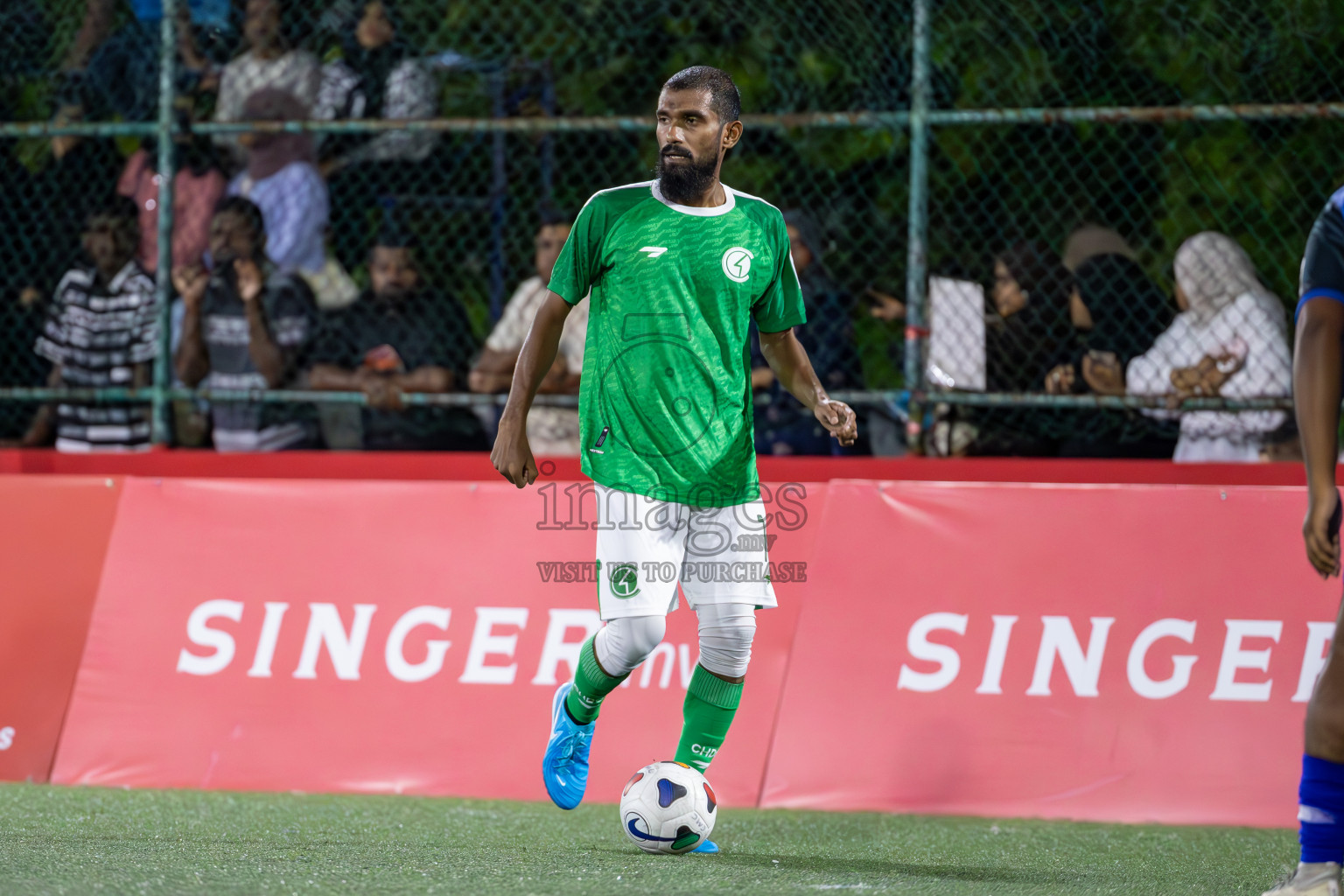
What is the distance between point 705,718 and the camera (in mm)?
4215

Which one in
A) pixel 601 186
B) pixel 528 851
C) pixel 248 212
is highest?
pixel 601 186

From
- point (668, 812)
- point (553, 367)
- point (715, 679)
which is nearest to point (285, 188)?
point (553, 367)

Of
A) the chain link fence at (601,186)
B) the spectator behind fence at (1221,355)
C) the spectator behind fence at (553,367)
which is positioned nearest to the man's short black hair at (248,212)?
the chain link fence at (601,186)

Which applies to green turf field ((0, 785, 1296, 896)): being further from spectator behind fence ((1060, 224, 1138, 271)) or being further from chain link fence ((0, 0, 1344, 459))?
spectator behind fence ((1060, 224, 1138, 271))

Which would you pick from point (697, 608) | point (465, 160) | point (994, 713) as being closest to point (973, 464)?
point (994, 713)

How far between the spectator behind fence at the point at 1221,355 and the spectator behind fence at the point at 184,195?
171 inches

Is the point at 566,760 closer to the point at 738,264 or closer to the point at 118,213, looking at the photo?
the point at 738,264

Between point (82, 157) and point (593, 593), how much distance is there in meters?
3.79

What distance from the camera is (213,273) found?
7.01 m

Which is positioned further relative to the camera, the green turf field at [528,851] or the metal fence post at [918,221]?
the metal fence post at [918,221]

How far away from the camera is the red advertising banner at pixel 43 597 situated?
548 cm

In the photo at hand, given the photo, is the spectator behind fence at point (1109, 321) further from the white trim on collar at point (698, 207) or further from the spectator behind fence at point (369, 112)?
the spectator behind fence at point (369, 112)

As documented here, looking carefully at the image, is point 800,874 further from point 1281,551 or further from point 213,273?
point 213,273

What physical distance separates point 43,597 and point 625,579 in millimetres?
2759
